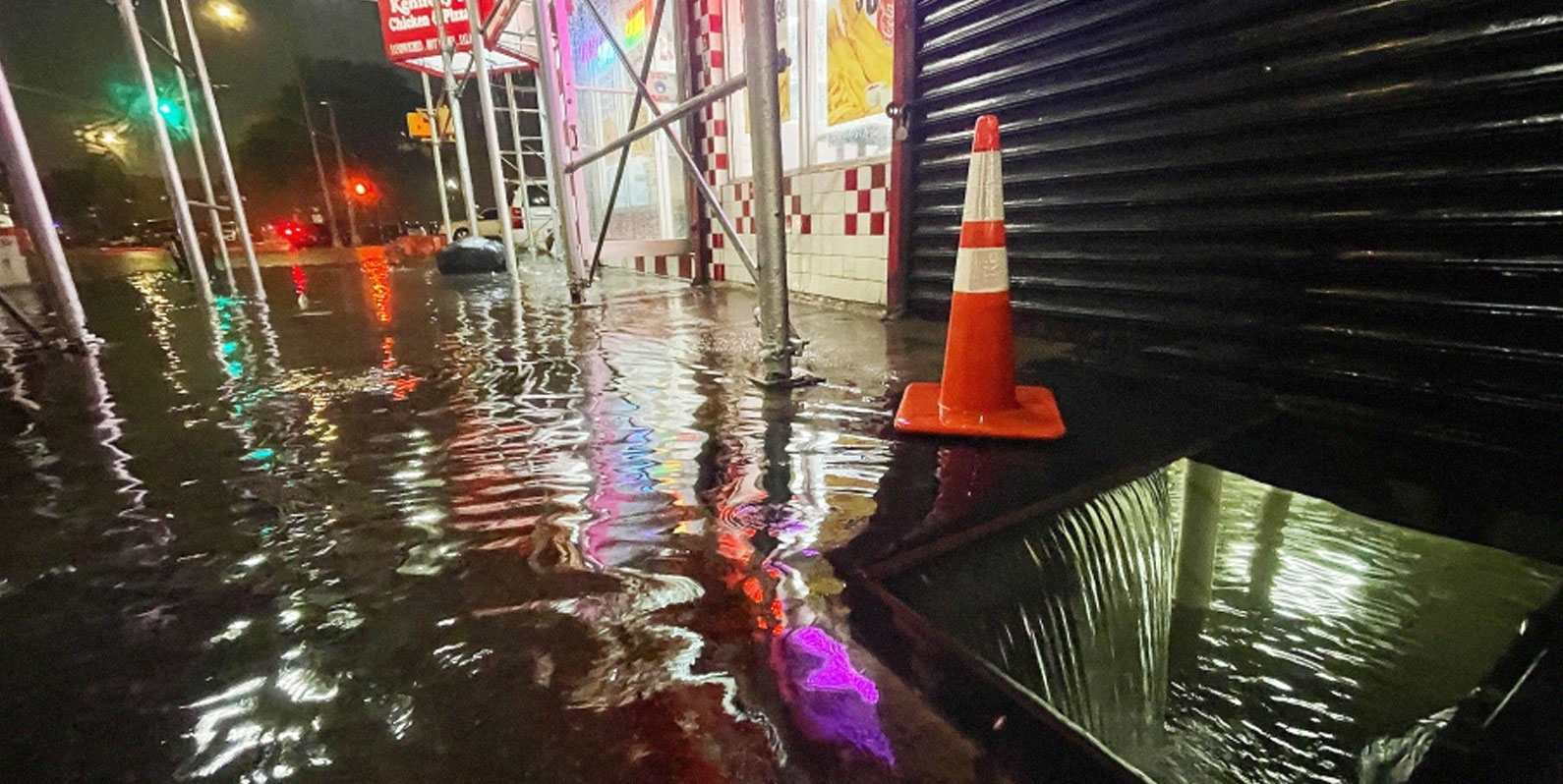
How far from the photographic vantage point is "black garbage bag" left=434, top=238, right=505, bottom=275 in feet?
22.8

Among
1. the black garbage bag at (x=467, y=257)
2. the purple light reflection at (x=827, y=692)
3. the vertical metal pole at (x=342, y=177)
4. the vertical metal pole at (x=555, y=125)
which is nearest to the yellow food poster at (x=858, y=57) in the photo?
the vertical metal pole at (x=555, y=125)

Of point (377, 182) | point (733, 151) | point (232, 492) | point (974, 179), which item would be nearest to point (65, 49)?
point (377, 182)

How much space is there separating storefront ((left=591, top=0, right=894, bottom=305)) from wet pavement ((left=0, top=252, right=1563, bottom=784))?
6.26 ft

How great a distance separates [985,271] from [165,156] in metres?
4.94

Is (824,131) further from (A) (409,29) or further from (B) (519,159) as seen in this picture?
(A) (409,29)

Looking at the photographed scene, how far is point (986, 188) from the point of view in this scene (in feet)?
5.20

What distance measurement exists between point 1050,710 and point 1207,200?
192cm

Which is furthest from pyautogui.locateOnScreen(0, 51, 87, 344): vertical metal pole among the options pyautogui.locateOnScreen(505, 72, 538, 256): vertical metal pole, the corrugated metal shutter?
pyautogui.locateOnScreen(505, 72, 538, 256): vertical metal pole

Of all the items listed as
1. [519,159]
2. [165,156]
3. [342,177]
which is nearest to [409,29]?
[519,159]

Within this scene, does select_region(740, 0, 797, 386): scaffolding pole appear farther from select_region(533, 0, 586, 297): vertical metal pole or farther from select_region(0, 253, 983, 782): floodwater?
select_region(533, 0, 586, 297): vertical metal pole

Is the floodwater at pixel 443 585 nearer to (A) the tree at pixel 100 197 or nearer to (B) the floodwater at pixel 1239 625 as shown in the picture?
(B) the floodwater at pixel 1239 625

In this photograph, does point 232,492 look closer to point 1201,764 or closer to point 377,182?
point 1201,764

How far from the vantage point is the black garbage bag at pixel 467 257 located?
6.95m

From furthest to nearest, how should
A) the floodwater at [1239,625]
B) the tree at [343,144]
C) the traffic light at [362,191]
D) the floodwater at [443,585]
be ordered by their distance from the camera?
1. the traffic light at [362,191]
2. the tree at [343,144]
3. the floodwater at [1239,625]
4. the floodwater at [443,585]
